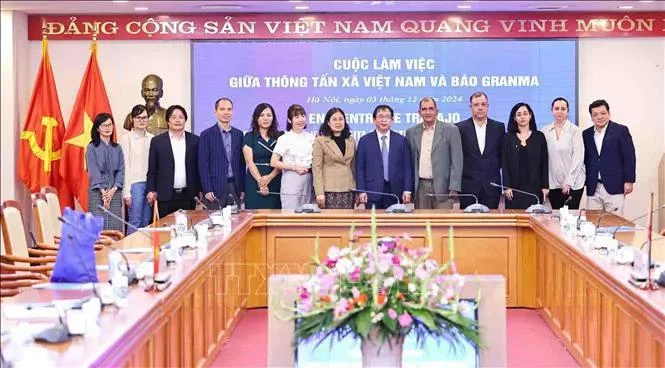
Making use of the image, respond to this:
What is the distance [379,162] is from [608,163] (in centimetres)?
183

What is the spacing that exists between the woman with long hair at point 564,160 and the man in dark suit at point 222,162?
7.79 ft

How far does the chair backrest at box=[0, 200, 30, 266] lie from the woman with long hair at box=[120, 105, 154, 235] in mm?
2051

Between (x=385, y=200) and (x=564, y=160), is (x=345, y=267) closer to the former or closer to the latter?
(x=385, y=200)

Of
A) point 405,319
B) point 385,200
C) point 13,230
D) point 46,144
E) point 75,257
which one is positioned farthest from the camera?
point 46,144

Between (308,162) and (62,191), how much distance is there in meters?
2.35

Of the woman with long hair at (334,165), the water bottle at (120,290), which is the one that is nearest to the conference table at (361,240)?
the water bottle at (120,290)

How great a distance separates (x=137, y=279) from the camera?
4.13 m

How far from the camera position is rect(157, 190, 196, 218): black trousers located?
809 cm

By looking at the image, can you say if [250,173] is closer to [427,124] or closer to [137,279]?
[427,124]

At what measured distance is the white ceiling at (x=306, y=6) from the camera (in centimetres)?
874

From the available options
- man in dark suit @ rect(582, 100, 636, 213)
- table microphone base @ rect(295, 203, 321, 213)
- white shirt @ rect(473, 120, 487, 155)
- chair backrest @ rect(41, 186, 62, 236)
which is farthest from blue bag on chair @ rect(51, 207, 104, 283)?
man in dark suit @ rect(582, 100, 636, 213)

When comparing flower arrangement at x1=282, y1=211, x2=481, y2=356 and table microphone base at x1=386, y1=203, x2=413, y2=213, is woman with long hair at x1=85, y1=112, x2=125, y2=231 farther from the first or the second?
flower arrangement at x1=282, y1=211, x2=481, y2=356

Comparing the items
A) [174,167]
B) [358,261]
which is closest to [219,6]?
[174,167]

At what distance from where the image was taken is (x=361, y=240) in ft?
23.0
